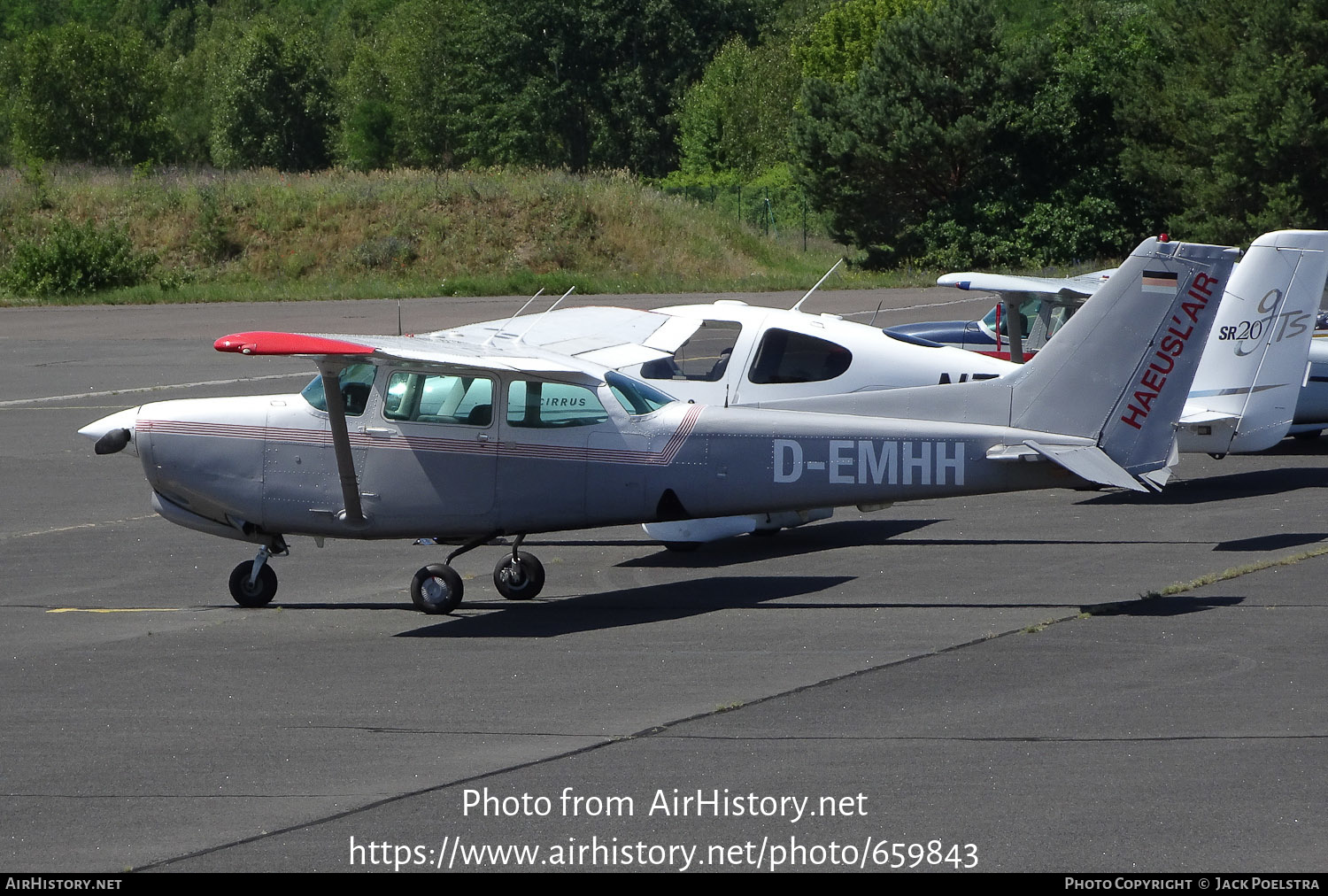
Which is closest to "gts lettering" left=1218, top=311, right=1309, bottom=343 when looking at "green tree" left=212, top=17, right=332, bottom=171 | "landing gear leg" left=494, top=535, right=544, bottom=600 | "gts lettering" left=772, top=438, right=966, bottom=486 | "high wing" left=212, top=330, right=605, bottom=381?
"gts lettering" left=772, top=438, right=966, bottom=486

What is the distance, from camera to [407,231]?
163 feet

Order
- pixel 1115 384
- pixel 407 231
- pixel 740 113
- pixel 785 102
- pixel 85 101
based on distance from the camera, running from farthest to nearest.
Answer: pixel 85 101 < pixel 740 113 < pixel 785 102 < pixel 407 231 < pixel 1115 384

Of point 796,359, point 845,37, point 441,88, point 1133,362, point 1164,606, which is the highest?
point 845,37

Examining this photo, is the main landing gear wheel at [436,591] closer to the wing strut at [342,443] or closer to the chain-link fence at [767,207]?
the wing strut at [342,443]

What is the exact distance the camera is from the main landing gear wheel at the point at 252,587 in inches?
424

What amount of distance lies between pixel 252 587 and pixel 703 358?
4385 mm

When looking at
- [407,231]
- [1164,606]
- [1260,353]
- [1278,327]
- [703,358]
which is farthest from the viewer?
[407,231]

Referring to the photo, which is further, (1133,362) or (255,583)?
(255,583)

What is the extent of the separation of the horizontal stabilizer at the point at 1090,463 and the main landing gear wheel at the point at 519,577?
11.3 feet

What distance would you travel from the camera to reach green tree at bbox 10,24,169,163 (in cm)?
8169

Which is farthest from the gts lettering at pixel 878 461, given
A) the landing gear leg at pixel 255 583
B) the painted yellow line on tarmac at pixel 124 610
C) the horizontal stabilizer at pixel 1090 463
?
the painted yellow line on tarmac at pixel 124 610

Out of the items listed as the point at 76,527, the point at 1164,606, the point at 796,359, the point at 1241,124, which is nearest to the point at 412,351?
the point at 796,359

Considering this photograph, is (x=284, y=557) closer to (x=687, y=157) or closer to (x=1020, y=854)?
(x=1020, y=854)

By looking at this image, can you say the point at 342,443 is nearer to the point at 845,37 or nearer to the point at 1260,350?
the point at 1260,350
